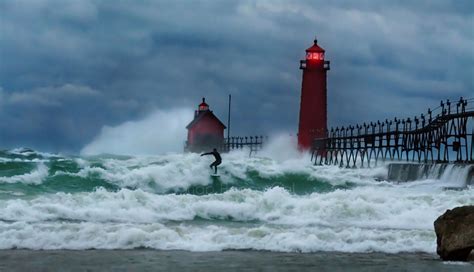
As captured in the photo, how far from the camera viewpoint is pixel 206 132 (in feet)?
208

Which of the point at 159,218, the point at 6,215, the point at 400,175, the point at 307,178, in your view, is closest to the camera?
the point at 6,215

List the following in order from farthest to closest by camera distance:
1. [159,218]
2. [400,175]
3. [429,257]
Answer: [400,175] → [159,218] → [429,257]

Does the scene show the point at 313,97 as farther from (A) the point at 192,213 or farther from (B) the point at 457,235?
(B) the point at 457,235

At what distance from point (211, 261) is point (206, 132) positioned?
174ft

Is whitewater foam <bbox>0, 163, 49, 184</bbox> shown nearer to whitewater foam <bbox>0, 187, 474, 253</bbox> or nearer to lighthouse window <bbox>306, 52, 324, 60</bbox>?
whitewater foam <bbox>0, 187, 474, 253</bbox>

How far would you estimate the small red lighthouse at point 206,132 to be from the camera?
63.2 meters

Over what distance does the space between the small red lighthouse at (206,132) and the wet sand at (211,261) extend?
51.8 meters

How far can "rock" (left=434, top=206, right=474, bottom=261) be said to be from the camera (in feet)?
34.4

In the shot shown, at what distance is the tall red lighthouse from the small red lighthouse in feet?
63.4

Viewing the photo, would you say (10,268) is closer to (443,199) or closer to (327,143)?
(443,199)

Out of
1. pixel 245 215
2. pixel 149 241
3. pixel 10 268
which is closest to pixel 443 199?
pixel 245 215

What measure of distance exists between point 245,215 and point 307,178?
36.1ft

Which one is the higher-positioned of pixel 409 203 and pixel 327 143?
pixel 327 143

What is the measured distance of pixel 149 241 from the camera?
39.2ft
